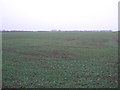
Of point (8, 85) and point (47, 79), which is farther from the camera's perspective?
point (47, 79)

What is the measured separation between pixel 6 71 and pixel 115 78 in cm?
809

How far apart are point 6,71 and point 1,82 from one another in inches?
120

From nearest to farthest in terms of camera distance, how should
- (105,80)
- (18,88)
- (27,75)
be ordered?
(18,88) < (105,80) < (27,75)

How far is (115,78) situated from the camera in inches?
526

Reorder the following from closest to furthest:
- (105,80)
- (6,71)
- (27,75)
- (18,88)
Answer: (18,88), (105,80), (27,75), (6,71)

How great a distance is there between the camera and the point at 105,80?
12.8 m

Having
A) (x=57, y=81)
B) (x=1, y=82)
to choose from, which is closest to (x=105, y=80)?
(x=57, y=81)

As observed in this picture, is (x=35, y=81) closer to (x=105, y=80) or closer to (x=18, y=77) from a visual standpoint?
(x=18, y=77)

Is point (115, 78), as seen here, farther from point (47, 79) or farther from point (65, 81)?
point (47, 79)

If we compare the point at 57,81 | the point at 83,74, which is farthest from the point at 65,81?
the point at 83,74

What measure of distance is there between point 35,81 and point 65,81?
75.0 inches

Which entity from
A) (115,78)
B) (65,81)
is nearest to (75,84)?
(65,81)

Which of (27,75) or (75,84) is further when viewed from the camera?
(27,75)

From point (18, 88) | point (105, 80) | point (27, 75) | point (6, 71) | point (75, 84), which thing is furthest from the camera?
point (6, 71)
